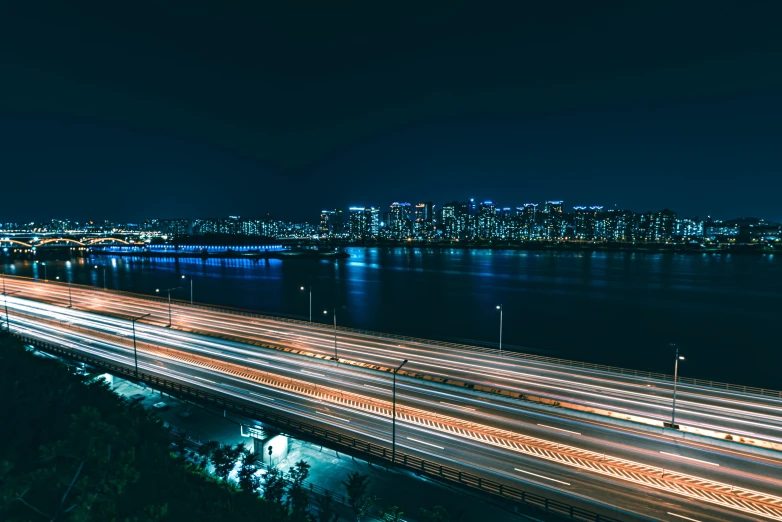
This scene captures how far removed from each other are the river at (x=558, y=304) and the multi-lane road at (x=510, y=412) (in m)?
16.1

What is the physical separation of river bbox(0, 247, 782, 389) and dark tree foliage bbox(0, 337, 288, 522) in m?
32.7

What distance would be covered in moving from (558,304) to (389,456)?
5597cm

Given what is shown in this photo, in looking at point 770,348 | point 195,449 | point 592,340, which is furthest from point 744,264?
point 195,449

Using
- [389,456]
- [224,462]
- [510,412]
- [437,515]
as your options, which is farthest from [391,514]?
[510,412]

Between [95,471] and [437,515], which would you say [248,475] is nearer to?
[95,471]

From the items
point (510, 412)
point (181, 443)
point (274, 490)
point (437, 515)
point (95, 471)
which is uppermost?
point (95, 471)

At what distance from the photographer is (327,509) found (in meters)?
13.9

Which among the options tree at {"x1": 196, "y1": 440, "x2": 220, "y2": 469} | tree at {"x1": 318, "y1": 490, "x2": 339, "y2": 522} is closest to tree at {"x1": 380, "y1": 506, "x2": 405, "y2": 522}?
tree at {"x1": 318, "y1": 490, "x2": 339, "y2": 522}

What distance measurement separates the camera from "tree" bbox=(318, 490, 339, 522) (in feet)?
44.1

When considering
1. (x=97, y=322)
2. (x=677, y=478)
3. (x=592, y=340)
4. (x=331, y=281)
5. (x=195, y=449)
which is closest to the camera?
(x=677, y=478)

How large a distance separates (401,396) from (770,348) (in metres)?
45.1

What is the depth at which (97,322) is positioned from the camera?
132ft

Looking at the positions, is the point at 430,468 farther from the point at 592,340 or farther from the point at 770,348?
the point at 770,348

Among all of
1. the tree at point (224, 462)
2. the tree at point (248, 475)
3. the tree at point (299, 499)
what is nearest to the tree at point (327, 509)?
the tree at point (299, 499)
